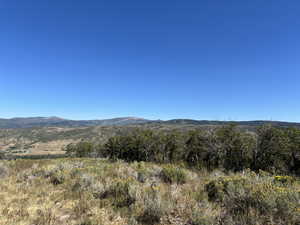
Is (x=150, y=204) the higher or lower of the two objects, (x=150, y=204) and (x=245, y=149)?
the higher

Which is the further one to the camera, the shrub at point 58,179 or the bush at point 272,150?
the bush at point 272,150

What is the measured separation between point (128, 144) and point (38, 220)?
1141 inches

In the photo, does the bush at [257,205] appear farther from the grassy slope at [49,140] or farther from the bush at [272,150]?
the grassy slope at [49,140]

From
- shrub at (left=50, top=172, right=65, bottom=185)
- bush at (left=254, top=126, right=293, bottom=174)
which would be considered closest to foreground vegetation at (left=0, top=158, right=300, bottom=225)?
shrub at (left=50, top=172, right=65, bottom=185)

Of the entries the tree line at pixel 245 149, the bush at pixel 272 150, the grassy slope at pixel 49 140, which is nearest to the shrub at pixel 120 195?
the tree line at pixel 245 149

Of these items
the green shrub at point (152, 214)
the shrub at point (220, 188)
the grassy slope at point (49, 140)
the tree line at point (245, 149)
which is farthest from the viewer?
the grassy slope at point (49, 140)

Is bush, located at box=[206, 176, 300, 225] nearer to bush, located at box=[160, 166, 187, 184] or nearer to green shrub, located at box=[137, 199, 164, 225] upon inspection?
green shrub, located at box=[137, 199, 164, 225]

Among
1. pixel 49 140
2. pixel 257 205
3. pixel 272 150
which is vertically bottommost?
pixel 49 140

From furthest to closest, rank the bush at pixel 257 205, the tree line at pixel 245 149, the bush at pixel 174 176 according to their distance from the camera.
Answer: the tree line at pixel 245 149 → the bush at pixel 174 176 → the bush at pixel 257 205

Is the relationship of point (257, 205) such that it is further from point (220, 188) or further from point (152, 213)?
point (152, 213)

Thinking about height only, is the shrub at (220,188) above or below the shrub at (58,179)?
above

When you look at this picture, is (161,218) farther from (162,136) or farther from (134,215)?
(162,136)

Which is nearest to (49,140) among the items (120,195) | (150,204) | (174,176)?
(174,176)

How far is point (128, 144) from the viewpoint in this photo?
31.8 m
